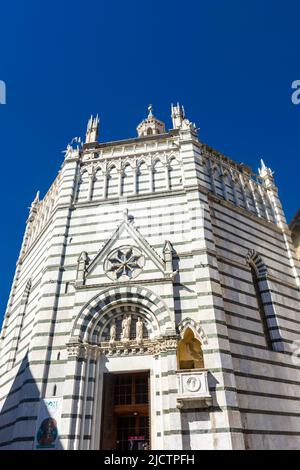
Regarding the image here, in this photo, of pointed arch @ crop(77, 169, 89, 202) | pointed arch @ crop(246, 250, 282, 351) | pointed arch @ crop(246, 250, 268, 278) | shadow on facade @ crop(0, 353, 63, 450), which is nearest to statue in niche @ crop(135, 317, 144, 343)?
A: shadow on facade @ crop(0, 353, 63, 450)

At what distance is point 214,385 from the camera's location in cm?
997

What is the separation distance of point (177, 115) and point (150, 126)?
5863mm

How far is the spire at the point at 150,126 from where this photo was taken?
24566 mm

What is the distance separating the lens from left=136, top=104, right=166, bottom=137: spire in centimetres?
2457

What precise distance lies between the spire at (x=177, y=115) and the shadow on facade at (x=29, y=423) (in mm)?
14064

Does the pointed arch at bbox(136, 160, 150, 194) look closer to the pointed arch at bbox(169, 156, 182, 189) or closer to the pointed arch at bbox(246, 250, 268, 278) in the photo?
the pointed arch at bbox(169, 156, 182, 189)

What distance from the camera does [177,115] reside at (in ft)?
63.0

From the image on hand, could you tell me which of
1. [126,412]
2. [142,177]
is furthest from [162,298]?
[142,177]

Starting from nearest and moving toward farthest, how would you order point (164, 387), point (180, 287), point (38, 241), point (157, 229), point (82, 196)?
point (164, 387), point (180, 287), point (157, 229), point (82, 196), point (38, 241)

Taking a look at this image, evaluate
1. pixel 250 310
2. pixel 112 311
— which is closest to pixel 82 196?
pixel 112 311

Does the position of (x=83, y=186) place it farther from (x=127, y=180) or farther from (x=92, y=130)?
(x=92, y=130)

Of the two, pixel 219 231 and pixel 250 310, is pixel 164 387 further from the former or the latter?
pixel 219 231
